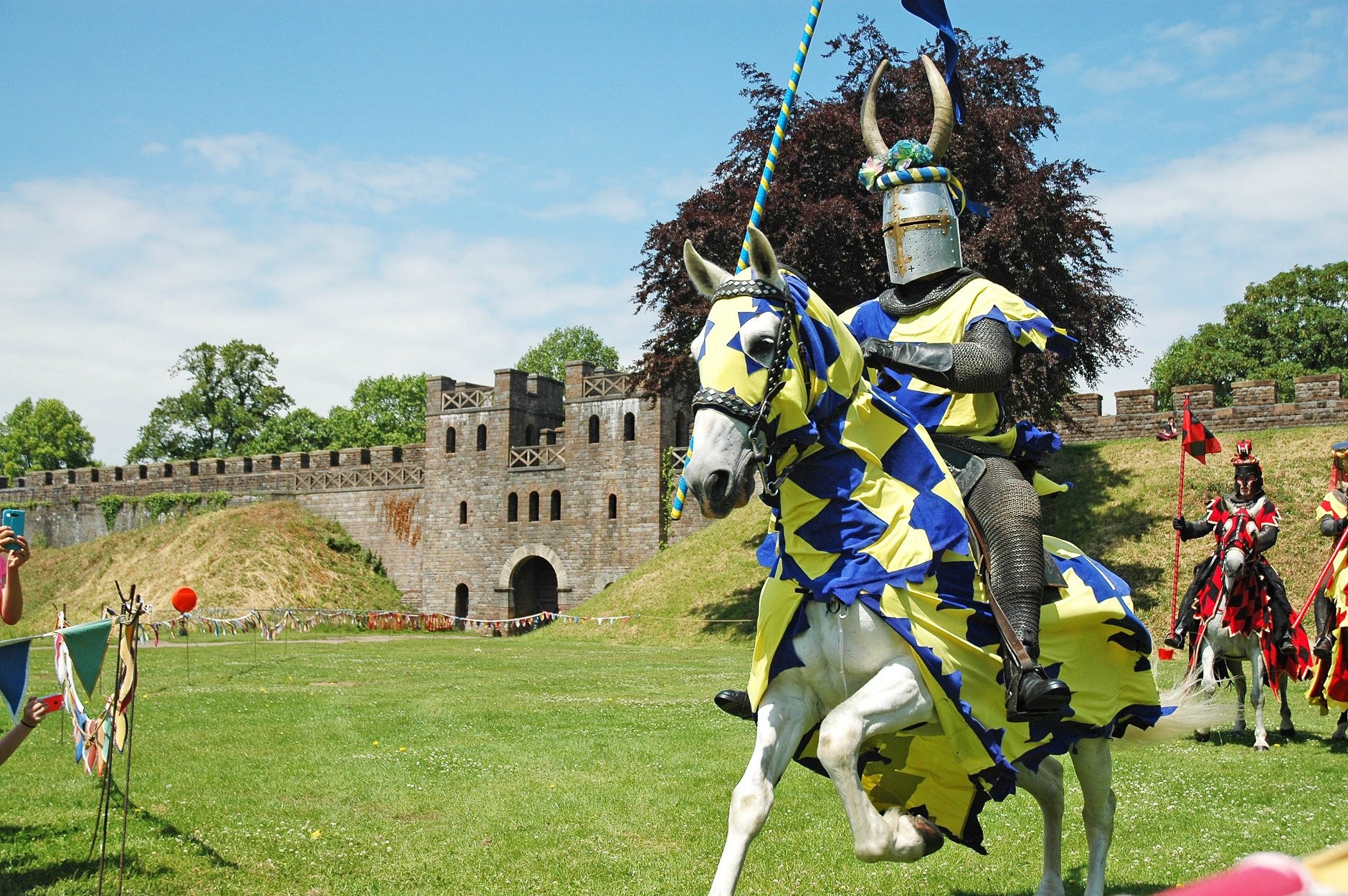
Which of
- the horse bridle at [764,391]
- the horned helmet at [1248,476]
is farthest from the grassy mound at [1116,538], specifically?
the horse bridle at [764,391]

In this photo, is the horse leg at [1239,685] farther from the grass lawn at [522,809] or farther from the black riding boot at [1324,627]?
the black riding boot at [1324,627]

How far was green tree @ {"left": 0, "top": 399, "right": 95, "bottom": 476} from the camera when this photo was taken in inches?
3467

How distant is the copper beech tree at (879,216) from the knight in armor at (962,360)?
2169cm

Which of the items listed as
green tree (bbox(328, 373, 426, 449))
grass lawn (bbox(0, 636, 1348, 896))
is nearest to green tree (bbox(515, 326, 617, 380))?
green tree (bbox(328, 373, 426, 449))

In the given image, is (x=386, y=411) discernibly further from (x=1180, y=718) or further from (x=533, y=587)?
(x=1180, y=718)

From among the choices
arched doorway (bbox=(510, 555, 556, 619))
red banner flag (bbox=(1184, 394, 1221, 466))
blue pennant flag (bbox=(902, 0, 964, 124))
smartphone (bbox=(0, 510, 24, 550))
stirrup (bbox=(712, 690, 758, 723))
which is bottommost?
arched doorway (bbox=(510, 555, 556, 619))

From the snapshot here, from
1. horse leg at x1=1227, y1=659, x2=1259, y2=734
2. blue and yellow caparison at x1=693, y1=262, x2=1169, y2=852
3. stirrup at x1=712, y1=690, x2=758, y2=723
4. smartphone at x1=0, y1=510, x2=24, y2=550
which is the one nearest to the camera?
blue and yellow caparison at x1=693, y1=262, x2=1169, y2=852

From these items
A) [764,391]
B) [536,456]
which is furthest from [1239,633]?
[536,456]

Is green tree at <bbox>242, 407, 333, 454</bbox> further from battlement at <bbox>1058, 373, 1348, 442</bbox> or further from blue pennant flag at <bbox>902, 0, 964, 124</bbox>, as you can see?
blue pennant flag at <bbox>902, 0, 964, 124</bbox>

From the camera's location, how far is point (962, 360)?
17.4ft

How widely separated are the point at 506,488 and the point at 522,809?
4249cm

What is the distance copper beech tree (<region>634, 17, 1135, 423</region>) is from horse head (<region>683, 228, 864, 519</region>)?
74.6 feet

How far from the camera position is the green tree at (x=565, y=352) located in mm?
89125

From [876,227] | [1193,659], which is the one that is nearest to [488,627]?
[876,227]
